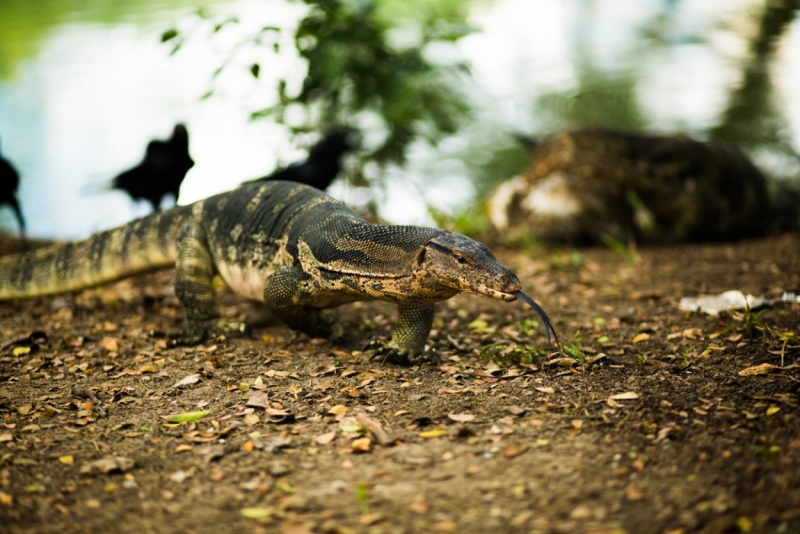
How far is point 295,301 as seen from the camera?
4.53 m

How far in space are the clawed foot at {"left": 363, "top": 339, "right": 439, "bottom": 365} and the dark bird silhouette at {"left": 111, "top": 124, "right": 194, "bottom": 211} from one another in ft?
9.21

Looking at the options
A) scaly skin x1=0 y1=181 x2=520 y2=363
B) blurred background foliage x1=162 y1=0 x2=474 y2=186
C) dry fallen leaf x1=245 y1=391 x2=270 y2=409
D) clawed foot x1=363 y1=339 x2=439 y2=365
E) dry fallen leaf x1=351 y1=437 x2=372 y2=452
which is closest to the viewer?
dry fallen leaf x1=351 y1=437 x2=372 y2=452

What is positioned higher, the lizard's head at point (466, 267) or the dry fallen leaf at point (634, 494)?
the lizard's head at point (466, 267)

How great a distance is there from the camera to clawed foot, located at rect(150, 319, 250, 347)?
4.93 m

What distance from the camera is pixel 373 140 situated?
839 centimetres

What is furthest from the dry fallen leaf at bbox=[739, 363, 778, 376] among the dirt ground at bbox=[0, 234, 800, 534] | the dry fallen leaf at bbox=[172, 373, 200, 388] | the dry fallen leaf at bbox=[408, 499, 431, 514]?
the dry fallen leaf at bbox=[172, 373, 200, 388]

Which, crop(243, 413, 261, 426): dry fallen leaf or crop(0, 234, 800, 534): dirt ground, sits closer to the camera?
crop(0, 234, 800, 534): dirt ground

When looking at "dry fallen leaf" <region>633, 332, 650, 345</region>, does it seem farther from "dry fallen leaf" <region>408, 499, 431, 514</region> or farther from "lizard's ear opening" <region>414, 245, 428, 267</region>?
"dry fallen leaf" <region>408, 499, 431, 514</region>

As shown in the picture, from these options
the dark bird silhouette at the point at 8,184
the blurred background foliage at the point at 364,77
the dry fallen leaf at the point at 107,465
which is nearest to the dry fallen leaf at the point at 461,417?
the dry fallen leaf at the point at 107,465

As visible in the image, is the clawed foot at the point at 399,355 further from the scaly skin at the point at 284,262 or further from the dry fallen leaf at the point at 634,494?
the dry fallen leaf at the point at 634,494

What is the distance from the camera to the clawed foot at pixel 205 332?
4.93 meters

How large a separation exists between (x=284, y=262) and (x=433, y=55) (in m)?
4.01

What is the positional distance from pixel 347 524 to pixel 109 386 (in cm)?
221

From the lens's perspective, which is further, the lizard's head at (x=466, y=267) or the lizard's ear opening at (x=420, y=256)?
the lizard's ear opening at (x=420, y=256)
